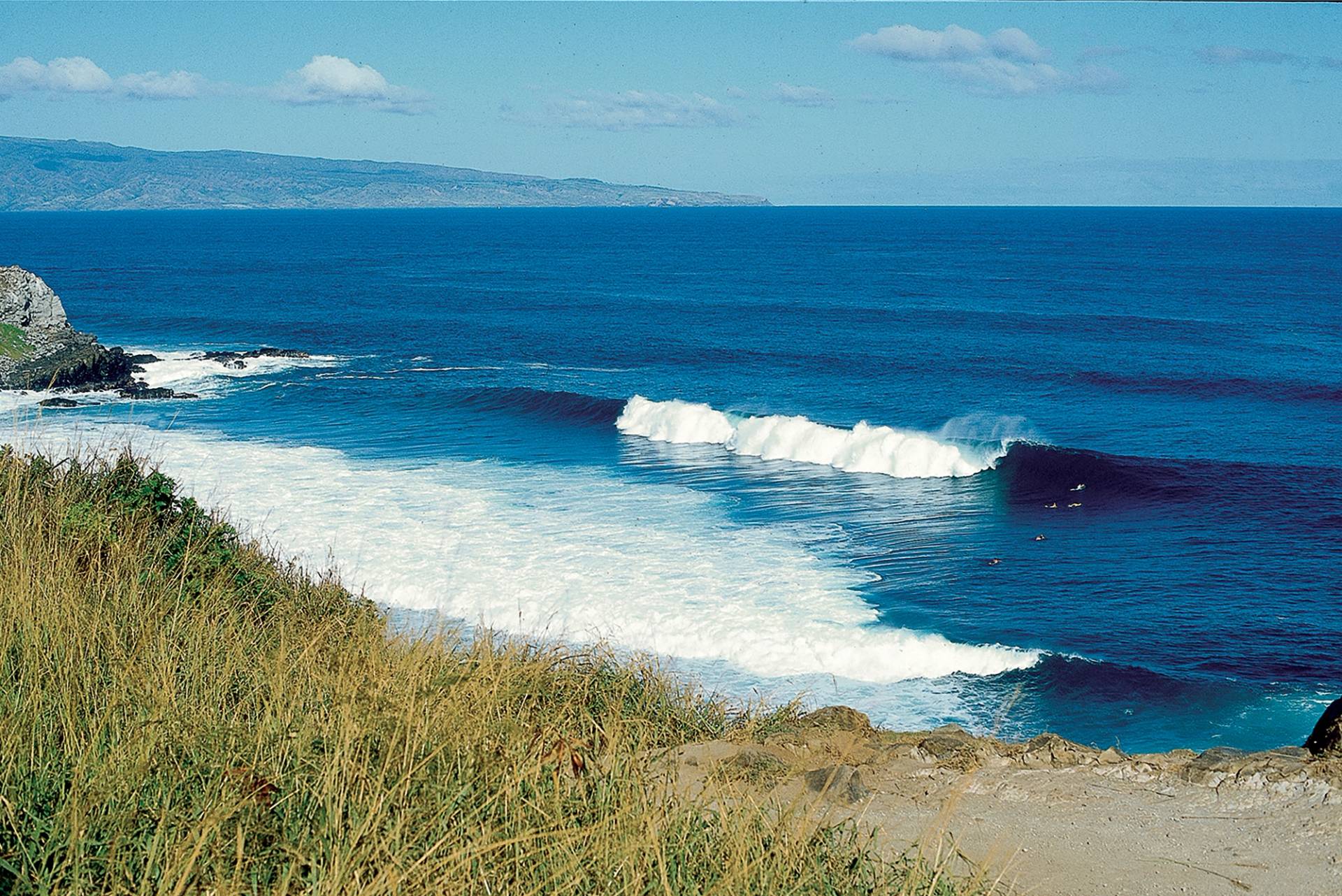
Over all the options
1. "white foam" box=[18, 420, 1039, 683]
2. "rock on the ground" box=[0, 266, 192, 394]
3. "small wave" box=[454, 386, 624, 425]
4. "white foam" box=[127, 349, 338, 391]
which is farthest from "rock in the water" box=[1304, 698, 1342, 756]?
"white foam" box=[127, 349, 338, 391]

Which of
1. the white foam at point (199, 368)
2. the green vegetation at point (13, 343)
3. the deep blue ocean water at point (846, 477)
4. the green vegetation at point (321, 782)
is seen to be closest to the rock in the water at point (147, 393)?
the white foam at point (199, 368)

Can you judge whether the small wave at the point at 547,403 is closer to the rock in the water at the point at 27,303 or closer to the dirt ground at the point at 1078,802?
the rock in the water at the point at 27,303

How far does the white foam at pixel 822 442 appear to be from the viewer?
91.8ft

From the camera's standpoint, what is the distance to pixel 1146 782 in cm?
777

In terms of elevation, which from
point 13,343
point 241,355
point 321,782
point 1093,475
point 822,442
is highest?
point 321,782

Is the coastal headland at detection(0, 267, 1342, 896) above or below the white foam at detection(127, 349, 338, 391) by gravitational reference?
above

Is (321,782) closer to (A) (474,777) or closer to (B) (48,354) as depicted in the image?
(A) (474,777)

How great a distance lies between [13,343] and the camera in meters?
37.4

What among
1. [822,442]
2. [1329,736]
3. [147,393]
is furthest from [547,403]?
[1329,736]

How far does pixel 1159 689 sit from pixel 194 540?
1181 centimetres

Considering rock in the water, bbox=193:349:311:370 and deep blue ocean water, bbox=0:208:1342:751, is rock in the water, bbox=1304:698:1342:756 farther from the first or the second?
rock in the water, bbox=193:349:311:370

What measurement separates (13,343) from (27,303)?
7.16ft

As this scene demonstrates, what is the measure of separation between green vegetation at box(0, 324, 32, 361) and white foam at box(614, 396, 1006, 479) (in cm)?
2052

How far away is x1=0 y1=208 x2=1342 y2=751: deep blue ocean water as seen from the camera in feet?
50.8
